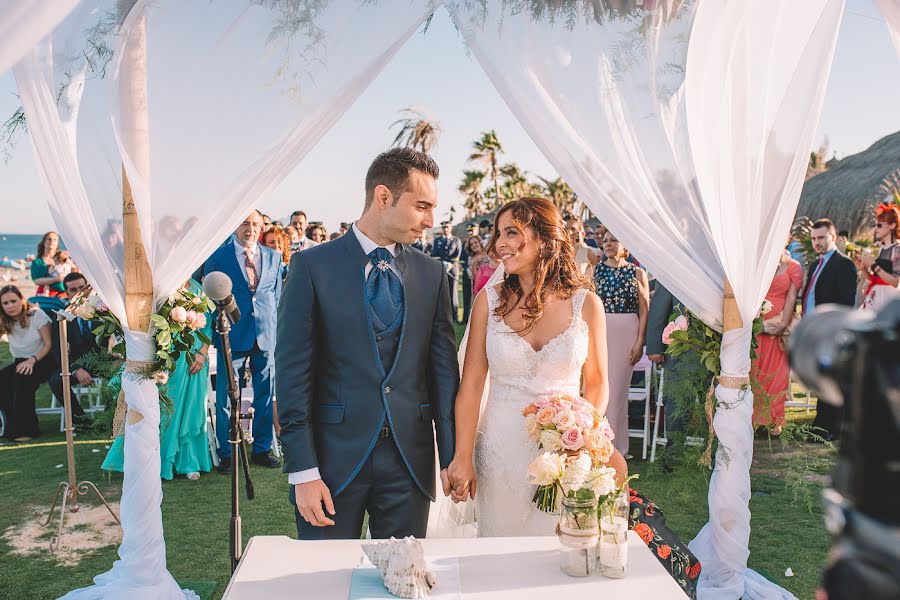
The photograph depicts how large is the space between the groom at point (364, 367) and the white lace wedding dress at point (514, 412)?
50 cm

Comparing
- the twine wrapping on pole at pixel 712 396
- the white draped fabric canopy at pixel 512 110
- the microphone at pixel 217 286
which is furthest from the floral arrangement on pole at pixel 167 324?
the twine wrapping on pole at pixel 712 396

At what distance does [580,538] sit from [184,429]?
4435mm

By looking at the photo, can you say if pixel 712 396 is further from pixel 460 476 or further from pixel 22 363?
pixel 22 363

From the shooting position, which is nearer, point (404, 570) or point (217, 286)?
point (404, 570)

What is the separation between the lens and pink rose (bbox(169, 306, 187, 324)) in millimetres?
3335

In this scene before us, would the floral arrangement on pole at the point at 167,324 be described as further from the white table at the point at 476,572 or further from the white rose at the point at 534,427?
the white rose at the point at 534,427

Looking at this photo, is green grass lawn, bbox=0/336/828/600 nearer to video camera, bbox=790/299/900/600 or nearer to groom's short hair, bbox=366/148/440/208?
groom's short hair, bbox=366/148/440/208

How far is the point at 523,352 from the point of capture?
323 cm

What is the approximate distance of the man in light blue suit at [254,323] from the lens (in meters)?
5.75

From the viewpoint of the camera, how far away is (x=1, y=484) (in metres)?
5.67

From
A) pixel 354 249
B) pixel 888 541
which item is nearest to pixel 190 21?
pixel 354 249

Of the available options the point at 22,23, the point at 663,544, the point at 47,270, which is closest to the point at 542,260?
the point at 663,544

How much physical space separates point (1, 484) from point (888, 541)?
6467mm

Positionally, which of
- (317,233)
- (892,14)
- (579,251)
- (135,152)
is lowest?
(579,251)
